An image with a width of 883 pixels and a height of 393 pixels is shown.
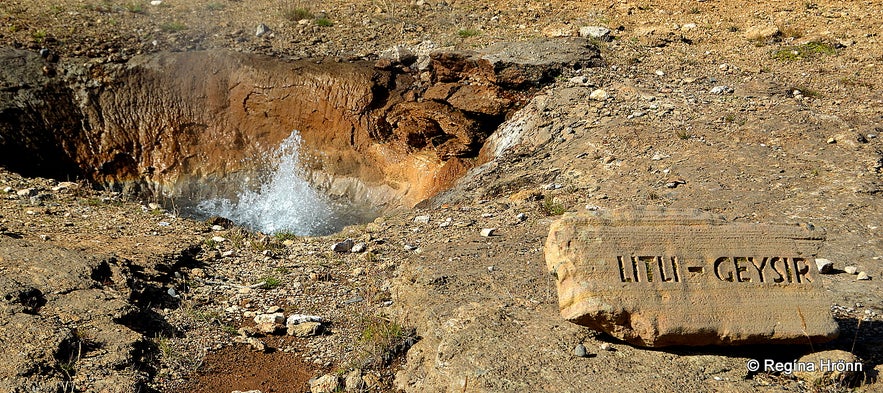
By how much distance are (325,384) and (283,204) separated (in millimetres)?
4594

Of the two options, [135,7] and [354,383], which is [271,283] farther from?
[135,7]

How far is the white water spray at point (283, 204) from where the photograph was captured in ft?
26.2

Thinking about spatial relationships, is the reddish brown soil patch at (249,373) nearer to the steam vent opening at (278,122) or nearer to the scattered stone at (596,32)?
the steam vent opening at (278,122)

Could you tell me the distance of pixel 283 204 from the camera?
8414 mm

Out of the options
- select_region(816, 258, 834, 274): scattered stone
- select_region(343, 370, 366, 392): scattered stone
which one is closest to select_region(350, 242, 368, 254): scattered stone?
select_region(343, 370, 366, 392): scattered stone

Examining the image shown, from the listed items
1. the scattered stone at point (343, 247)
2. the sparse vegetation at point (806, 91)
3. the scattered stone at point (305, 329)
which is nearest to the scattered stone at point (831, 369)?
the scattered stone at point (305, 329)

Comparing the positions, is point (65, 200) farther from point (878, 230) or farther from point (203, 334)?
point (878, 230)

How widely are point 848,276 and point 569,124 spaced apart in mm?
3278

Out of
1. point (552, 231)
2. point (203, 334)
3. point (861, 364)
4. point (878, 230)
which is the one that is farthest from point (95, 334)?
point (878, 230)

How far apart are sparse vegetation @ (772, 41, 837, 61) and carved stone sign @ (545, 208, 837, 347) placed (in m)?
5.31

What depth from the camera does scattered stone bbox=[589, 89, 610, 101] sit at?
25.6 feet

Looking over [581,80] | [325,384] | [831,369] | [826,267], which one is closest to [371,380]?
[325,384]

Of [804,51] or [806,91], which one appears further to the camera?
[804,51]

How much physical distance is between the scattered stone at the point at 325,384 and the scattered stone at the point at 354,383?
47mm
